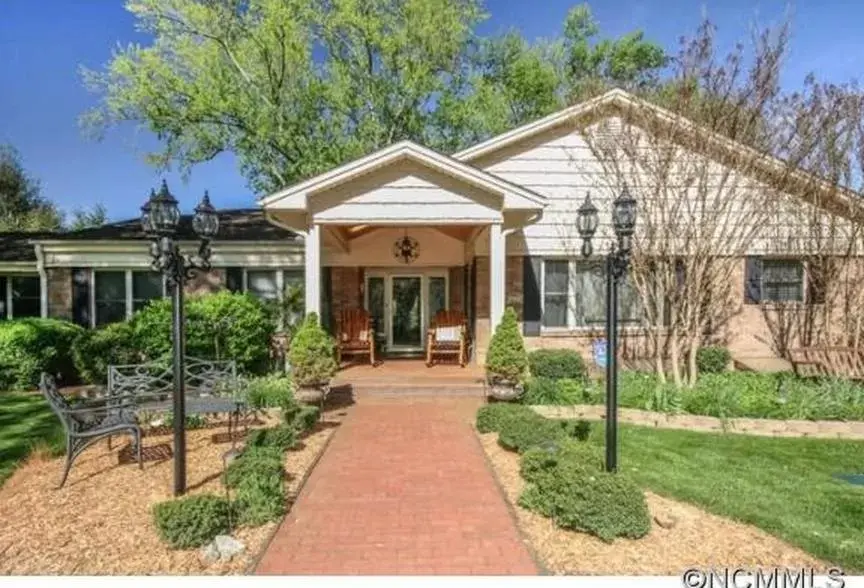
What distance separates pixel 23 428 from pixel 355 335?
595cm

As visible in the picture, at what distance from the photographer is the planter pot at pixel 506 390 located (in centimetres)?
836

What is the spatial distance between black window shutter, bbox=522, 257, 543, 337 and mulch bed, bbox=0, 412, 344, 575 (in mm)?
5910

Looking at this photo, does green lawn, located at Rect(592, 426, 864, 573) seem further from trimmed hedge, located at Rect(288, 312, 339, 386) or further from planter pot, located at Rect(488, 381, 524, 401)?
trimmed hedge, located at Rect(288, 312, 339, 386)

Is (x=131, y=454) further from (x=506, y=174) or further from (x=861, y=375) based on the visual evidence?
(x=861, y=375)

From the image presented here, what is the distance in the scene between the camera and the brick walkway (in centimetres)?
396

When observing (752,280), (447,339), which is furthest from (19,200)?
(752,280)

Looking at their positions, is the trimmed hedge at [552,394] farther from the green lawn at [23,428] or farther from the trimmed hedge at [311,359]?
the green lawn at [23,428]

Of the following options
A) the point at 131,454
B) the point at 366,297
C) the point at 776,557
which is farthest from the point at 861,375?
the point at 131,454

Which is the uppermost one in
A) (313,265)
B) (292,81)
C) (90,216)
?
(292,81)

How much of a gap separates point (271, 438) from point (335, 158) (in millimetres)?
12988

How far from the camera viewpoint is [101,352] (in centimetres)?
1054

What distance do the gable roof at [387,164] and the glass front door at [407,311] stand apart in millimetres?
4810

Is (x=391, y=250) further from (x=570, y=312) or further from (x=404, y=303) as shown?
(x=570, y=312)

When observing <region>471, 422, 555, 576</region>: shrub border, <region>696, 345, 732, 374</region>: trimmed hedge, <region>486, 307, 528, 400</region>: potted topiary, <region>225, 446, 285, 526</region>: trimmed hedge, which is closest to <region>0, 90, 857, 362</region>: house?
<region>696, 345, 732, 374</region>: trimmed hedge
